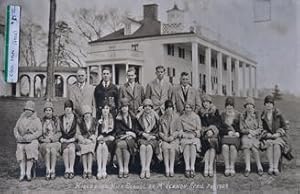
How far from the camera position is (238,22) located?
7914 mm

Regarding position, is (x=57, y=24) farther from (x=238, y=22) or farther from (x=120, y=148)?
(x=238, y=22)

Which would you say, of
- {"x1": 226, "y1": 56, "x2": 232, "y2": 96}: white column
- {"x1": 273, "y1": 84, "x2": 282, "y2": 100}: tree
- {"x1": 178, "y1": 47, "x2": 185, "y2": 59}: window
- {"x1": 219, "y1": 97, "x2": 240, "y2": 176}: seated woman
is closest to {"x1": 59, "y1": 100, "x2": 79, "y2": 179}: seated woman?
{"x1": 178, "y1": 47, "x2": 185, "y2": 59}: window

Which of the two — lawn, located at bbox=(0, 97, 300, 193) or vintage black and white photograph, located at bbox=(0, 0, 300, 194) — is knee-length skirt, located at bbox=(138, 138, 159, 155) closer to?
vintage black and white photograph, located at bbox=(0, 0, 300, 194)

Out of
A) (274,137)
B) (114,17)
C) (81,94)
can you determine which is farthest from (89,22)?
(274,137)

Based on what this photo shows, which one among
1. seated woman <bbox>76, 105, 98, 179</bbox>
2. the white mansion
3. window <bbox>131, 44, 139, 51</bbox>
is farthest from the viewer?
window <bbox>131, 44, 139, 51</bbox>

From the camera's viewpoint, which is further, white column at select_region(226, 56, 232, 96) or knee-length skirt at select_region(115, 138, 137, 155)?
white column at select_region(226, 56, 232, 96)

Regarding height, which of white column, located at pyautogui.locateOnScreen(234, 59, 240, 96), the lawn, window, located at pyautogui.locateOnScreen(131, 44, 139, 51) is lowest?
the lawn

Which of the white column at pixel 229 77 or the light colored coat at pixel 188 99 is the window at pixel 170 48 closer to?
the light colored coat at pixel 188 99

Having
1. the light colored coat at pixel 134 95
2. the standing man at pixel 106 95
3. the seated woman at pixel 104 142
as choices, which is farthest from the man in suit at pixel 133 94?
the seated woman at pixel 104 142

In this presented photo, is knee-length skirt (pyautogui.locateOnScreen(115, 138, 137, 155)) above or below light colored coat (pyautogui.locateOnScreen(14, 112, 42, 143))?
below

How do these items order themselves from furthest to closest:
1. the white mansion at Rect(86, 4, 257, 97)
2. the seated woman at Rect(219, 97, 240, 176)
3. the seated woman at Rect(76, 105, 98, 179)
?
the white mansion at Rect(86, 4, 257, 97)
the seated woman at Rect(76, 105, 98, 179)
the seated woman at Rect(219, 97, 240, 176)

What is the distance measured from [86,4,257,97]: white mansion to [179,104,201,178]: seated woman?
1.69ft

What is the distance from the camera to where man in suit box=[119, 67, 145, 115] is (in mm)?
7863

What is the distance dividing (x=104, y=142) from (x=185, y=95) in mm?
1349
